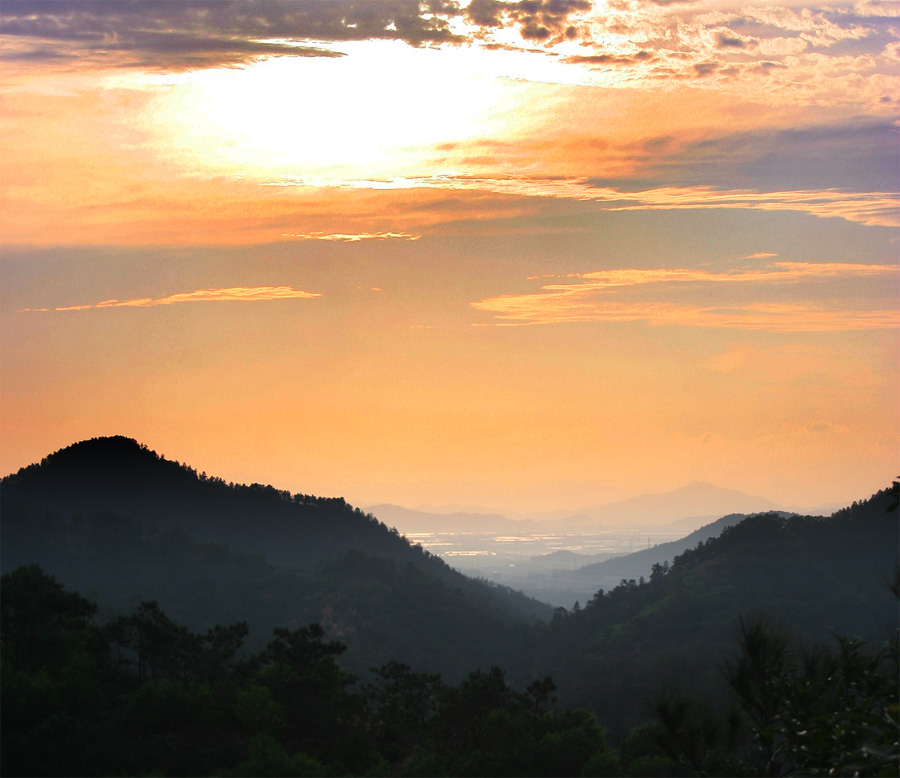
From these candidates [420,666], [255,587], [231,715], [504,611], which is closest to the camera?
[231,715]

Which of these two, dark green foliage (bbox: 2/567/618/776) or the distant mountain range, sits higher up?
dark green foliage (bbox: 2/567/618/776)

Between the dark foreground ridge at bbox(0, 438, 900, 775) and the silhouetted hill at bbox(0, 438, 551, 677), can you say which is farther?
the silhouetted hill at bbox(0, 438, 551, 677)

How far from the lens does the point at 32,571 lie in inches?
1930

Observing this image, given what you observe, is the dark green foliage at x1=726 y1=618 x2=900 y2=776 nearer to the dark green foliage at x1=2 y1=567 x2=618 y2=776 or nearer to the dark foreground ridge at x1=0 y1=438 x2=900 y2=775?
the dark foreground ridge at x1=0 y1=438 x2=900 y2=775

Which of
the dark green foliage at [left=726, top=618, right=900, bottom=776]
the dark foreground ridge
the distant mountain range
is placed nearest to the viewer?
the dark green foliage at [left=726, top=618, right=900, bottom=776]

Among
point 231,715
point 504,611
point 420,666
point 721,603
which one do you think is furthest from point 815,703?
point 504,611

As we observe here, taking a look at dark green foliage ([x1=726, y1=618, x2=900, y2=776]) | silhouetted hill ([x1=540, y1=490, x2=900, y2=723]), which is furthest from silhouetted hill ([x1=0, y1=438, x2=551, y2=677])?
dark green foliage ([x1=726, y1=618, x2=900, y2=776])

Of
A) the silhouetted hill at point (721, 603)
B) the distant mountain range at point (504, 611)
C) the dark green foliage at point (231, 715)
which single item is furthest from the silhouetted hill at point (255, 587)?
the dark green foliage at point (231, 715)

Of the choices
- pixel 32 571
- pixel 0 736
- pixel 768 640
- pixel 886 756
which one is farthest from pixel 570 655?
pixel 886 756

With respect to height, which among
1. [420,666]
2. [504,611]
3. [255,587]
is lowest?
[504,611]

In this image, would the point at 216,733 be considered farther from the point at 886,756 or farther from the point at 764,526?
the point at 764,526

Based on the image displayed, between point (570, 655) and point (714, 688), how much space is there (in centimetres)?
3584

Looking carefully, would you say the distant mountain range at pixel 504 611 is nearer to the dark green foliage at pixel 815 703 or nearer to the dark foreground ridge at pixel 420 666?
the dark foreground ridge at pixel 420 666

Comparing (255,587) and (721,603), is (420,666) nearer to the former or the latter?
A: (255,587)
